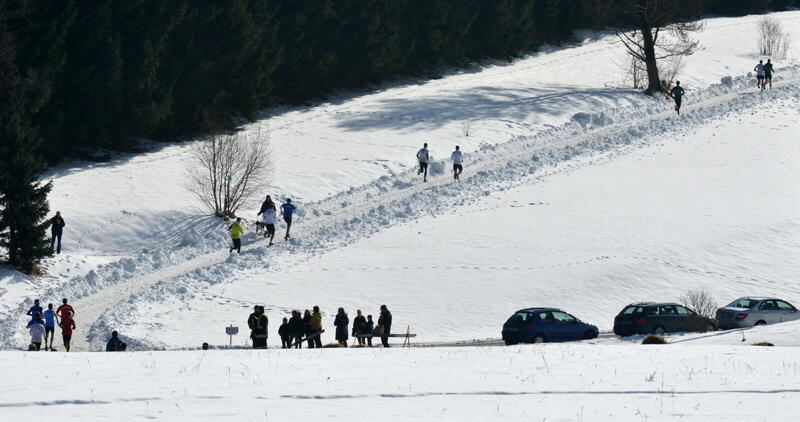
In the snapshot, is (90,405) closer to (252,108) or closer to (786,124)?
(252,108)

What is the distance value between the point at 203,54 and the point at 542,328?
27.9m

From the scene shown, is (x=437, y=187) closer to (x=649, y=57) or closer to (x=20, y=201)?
(x=20, y=201)

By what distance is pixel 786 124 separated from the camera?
57375mm

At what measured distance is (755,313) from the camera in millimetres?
30922

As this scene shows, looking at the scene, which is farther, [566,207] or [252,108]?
[252,108]

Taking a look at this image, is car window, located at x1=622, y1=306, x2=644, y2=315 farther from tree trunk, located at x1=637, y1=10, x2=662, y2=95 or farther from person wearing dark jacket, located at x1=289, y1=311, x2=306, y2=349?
tree trunk, located at x1=637, y1=10, x2=662, y2=95

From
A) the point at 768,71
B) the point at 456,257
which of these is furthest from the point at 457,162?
the point at 768,71

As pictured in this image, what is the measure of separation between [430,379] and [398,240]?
19.3 m

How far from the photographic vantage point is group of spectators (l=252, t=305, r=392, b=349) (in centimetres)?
2628

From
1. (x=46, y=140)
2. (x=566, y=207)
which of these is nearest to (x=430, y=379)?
(x=566, y=207)

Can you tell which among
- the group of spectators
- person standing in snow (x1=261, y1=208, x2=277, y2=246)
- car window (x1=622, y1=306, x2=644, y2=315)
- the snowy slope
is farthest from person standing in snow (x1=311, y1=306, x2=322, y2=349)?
person standing in snow (x1=261, y1=208, x2=277, y2=246)

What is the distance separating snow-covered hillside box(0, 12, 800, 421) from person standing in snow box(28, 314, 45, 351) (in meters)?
1.05

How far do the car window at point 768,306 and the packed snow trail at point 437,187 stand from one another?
12.9 metres

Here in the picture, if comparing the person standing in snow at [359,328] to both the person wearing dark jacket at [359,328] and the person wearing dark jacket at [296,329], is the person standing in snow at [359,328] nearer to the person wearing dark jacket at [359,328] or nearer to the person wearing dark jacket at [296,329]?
the person wearing dark jacket at [359,328]
